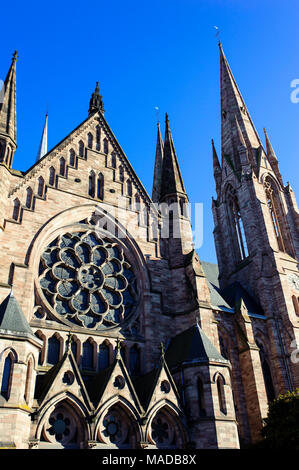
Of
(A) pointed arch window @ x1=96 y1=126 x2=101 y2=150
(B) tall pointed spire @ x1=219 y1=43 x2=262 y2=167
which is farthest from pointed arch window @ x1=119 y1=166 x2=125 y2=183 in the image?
(B) tall pointed spire @ x1=219 y1=43 x2=262 y2=167

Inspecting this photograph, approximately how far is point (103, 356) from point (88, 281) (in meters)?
3.44

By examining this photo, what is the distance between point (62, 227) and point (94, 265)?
2334mm

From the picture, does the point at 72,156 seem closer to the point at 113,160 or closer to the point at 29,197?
the point at 113,160

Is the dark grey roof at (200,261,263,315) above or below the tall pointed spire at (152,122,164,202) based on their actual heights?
below

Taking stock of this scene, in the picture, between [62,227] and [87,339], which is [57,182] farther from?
[87,339]

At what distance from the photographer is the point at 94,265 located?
829 inches

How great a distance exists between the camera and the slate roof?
15111mm

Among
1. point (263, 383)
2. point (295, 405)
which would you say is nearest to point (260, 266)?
point (263, 383)

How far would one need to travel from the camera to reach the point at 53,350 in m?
18.1

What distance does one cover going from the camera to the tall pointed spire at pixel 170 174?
2575 centimetres

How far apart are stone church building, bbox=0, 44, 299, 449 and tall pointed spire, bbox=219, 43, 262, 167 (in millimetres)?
11516

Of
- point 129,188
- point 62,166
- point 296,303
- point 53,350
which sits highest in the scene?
point 129,188

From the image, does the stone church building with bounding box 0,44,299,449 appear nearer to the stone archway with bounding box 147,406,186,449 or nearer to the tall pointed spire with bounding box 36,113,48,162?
the stone archway with bounding box 147,406,186,449

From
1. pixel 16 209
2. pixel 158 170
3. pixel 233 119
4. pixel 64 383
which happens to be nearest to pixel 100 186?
pixel 16 209
